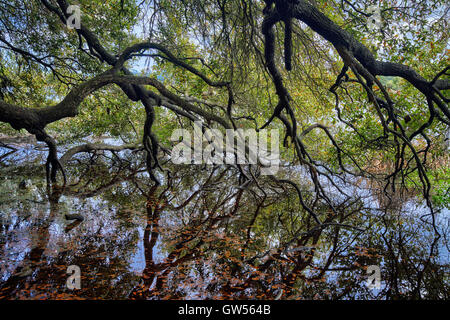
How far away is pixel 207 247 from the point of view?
335 cm

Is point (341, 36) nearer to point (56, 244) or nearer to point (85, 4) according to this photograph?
point (56, 244)

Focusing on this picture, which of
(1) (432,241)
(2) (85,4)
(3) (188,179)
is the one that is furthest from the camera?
(3) (188,179)

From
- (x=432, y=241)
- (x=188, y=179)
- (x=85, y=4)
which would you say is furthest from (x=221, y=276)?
(x=85, y=4)

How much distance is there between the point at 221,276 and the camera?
2.68 meters

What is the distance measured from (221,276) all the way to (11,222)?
3383mm

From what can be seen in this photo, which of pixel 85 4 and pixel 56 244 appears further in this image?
pixel 85 4

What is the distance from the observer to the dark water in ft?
8.11

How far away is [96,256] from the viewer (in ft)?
9.66

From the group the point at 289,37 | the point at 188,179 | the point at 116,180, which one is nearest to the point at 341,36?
the point at 289,37

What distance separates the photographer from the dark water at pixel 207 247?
2471 millimetres

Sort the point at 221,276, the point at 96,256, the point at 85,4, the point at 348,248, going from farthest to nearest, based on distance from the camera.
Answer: the point at 85,4, the point at 348,248, the point at 96,256, the point at 221,276

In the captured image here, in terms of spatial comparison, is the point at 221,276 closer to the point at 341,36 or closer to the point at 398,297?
the point at 398,297
